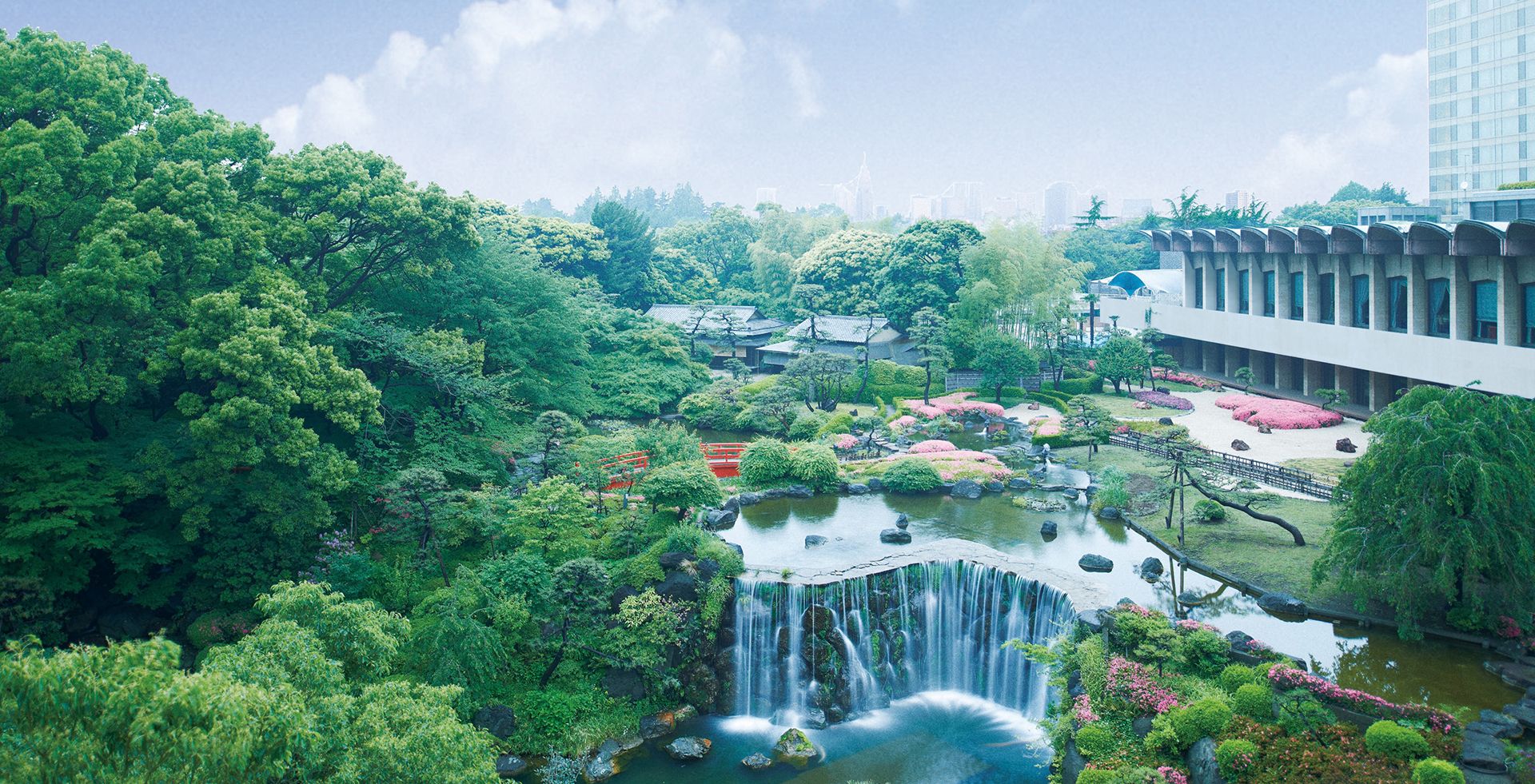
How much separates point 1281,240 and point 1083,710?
32.6m

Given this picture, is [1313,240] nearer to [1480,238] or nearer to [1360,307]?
[1360,307]

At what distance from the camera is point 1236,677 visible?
1566cm

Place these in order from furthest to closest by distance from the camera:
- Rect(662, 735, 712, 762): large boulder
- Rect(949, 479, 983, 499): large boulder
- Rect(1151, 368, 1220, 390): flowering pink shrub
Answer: Rect(1151, 368, 1220, 390): flowering pink shrub < Rect(949, 479, 983, 499): large boulder < Rect(662, 735, 712, 762): large boulder

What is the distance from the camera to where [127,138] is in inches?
798

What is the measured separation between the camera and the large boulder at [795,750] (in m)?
18.1

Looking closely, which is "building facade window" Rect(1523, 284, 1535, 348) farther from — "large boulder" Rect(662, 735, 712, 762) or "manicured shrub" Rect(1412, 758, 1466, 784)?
"large boulder" Rect(662, 735, 712, 762)

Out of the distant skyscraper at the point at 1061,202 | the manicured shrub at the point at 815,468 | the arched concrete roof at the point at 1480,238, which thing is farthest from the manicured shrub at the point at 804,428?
the distant skyscraper at the point at 1061,202

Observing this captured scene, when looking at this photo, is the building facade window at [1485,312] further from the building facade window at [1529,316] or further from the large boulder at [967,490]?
the large boulder at [967,490]

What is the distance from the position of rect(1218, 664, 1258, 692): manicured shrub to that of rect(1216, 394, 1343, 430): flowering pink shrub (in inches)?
908

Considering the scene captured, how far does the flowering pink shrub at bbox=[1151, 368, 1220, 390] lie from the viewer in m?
46.4

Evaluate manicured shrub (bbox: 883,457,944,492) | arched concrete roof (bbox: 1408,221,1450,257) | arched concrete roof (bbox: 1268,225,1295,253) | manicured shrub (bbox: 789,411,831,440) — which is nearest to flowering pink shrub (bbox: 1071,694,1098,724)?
manicured shrub (bbox: 883,457,944,492)

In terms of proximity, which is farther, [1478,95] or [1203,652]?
[1478,95]

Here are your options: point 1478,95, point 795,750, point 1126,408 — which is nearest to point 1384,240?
point 1126,408

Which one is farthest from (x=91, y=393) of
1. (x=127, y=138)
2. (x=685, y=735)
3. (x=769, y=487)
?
(x=769, y=487)
